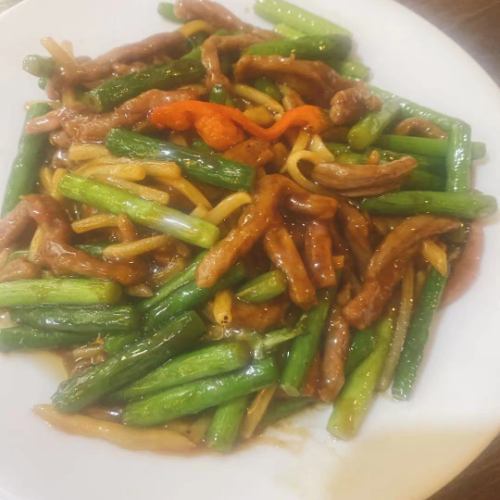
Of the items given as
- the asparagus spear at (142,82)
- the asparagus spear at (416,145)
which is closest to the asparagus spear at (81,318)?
the asparagus spear at (142,82)

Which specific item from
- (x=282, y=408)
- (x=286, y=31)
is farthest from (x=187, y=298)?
(x=286, y=31)

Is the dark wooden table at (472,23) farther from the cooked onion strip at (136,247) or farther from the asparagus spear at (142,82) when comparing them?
the cooked onion strip at (136,247)

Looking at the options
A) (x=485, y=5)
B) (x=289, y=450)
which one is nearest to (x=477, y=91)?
(x=485, y=5)

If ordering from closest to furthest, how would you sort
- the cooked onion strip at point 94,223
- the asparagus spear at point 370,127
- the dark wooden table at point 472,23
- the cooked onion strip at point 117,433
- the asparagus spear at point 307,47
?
the cooked onion strip at point 117,433 → the cooked onion strip at point 94,223 → the asparagus spear at point 370,127 → the asparagus spear at point 307,47 → the dark wooden table at point 472,23

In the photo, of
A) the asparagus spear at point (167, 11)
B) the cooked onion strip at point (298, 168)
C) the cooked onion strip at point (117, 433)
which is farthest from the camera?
the asparagus spear at point (167, 11)

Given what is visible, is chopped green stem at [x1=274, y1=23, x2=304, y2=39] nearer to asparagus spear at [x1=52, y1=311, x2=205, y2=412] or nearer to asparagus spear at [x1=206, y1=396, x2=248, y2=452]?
asparagus spear at [x1=52, y1=311, x2=205, y2=412]

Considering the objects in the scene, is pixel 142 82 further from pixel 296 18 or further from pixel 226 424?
pixel 226 424

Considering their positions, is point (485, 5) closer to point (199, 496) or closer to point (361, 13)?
point (361, 13)

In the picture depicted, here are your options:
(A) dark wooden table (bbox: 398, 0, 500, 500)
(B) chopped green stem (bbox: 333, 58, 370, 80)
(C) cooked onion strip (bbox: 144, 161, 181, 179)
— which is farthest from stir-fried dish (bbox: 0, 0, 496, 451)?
(A) dark wooden table (bbox: 398, 0, 500, 500)
